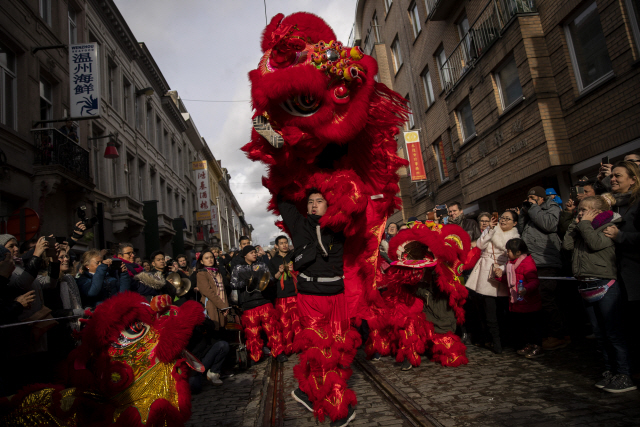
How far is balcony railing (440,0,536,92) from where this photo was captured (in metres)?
9.91

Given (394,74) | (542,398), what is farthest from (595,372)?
(394,74)

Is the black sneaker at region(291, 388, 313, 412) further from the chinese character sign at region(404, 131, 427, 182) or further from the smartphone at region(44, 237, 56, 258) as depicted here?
the chinese character sign at region(404, 131, 427, 182)

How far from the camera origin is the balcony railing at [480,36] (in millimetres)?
9914

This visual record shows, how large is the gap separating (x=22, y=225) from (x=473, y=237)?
665 centimetres

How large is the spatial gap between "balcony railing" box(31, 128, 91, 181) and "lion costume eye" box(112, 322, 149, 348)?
996 centimetres

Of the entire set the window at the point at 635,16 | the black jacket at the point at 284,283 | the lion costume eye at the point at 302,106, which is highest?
the window at the point at 635,16

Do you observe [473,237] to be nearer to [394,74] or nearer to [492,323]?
[492,323]

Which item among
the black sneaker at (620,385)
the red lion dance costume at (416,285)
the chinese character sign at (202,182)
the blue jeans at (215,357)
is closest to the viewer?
the black sneaker at (620,385)

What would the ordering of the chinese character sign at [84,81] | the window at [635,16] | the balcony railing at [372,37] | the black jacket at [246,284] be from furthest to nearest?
the balcony railing at [372,37] → the chinese character sign at [84,81] → the window at [635,16] → the black jacket at [246,284]

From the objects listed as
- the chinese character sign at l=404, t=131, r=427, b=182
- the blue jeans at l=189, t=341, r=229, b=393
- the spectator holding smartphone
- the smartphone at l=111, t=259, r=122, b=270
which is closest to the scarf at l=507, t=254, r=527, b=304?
the blue jeans at l=189, t=341, r=229, b=393

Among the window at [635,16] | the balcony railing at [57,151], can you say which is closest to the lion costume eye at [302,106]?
the window at [635,16]

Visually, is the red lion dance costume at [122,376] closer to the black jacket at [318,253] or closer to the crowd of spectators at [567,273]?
the black jacket at [318,253]

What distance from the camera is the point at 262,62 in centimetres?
311

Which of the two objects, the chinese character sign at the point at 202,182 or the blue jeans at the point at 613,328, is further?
the chinese character sign at the point at 202,182
